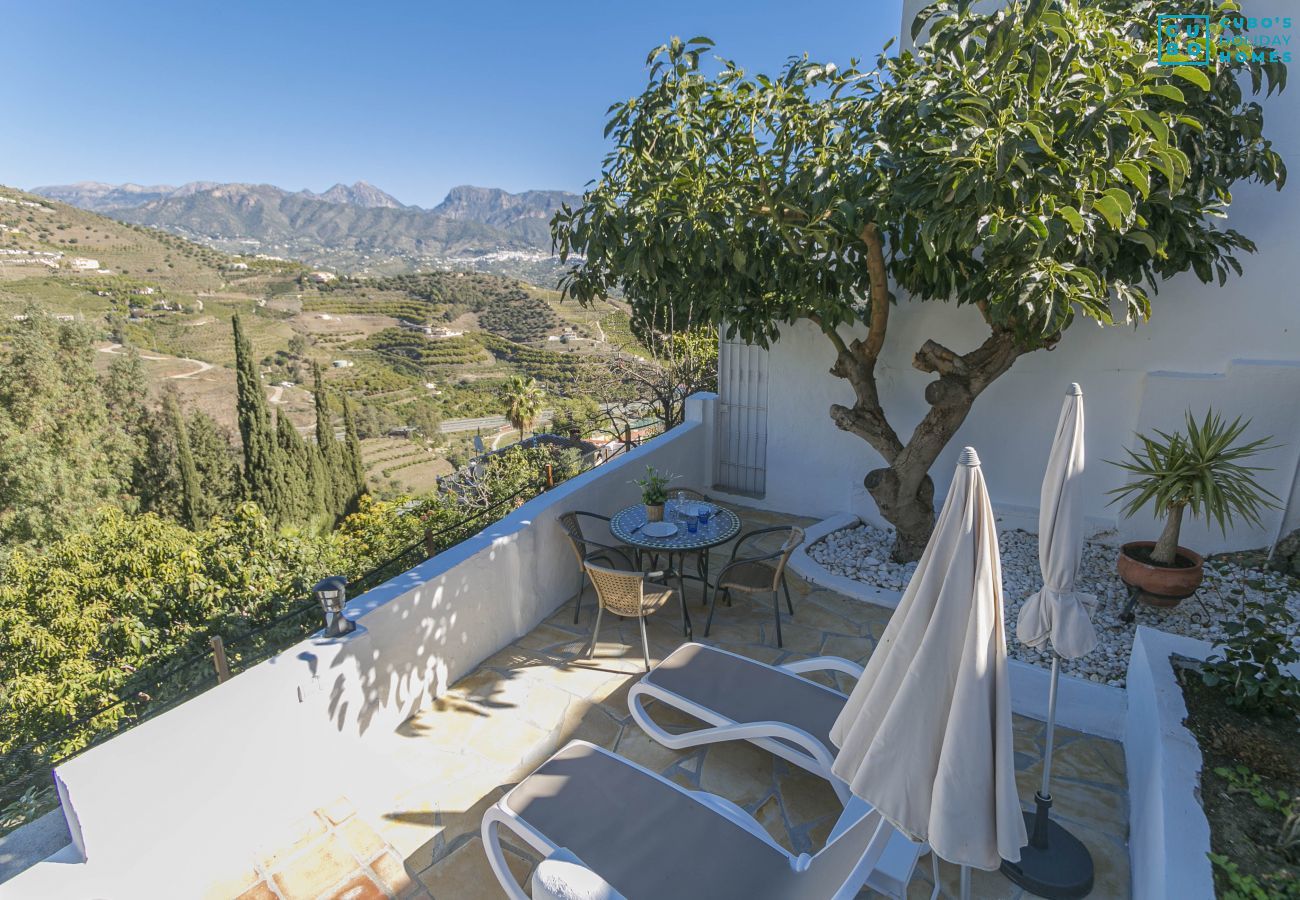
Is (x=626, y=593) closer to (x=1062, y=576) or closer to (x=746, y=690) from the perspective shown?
(x=746, y=690)

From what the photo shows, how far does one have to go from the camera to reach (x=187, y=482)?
26953mm

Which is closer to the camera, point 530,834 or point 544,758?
point 530,834

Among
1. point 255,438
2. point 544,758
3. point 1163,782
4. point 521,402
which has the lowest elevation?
point 255,438

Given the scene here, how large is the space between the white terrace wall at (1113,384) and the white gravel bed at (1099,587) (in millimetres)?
400

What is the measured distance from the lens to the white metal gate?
293 inches

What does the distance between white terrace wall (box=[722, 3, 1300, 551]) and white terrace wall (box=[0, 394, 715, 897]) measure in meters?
3.62

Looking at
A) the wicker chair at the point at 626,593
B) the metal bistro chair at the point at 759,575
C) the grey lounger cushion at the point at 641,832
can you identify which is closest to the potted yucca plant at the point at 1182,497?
the metal bistro chair at the point at 759,575

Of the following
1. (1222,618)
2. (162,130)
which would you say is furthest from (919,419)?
(162,130)

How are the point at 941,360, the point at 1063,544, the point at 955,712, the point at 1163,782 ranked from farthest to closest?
the point at 941,360
the point at 1063,544
the point at 1163,782
the point at 955,712

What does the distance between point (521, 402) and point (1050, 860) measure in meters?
18.2

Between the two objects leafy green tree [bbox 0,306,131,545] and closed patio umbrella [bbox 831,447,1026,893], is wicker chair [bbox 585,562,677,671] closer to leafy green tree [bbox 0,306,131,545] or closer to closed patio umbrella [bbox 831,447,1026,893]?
closed patio umbrella [bbox 831,447,1026,893]

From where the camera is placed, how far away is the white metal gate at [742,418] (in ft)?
24.5

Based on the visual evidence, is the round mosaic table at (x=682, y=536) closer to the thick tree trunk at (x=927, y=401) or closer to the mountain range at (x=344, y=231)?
the thick tree trunk at (x=927, y=401)

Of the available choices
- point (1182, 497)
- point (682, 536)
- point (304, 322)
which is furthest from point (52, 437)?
point (304, 322)
